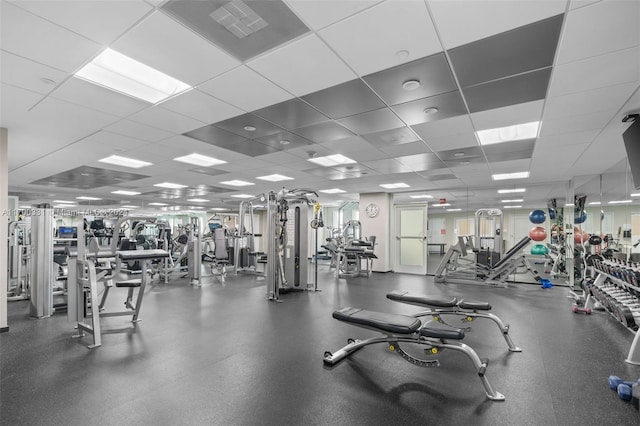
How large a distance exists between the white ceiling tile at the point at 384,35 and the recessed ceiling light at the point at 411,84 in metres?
0.33

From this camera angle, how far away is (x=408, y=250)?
9.27 m

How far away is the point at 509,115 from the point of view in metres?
3.27

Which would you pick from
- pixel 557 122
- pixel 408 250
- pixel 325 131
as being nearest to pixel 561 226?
pixel 408 250

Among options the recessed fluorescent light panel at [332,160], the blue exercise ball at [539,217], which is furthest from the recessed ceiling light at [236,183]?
the blue exercise ball at [539,217]

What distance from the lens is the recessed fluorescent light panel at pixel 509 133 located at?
12.0 feet

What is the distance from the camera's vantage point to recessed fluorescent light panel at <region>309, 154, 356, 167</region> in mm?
5160

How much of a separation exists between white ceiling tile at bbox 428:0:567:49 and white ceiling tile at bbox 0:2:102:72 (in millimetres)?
2278

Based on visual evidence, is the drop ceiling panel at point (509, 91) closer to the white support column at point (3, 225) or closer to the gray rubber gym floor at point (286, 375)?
the gray rubber gym floor at point (286, 375)

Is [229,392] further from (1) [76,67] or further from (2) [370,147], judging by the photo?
(2) [370,147]

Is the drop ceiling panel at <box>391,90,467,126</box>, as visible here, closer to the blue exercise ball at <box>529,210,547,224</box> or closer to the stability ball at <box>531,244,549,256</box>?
the blue exercise ball at <box>529,210,547,224</box>

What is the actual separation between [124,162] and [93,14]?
13.9 ft

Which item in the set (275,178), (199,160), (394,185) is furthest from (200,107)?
(394,185)

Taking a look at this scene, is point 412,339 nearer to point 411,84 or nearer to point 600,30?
point 411,84

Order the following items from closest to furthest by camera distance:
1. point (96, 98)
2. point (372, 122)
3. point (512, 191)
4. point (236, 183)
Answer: point (96, 98) < point (372, 122) < point (236, 183) < point (512, 191)
